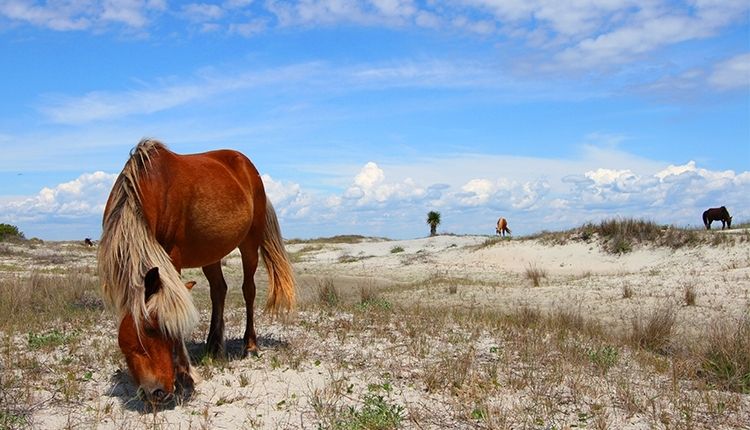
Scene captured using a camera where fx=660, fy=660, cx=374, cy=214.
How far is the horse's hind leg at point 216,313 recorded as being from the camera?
7.05 m

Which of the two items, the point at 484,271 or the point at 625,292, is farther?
the point at 484,271

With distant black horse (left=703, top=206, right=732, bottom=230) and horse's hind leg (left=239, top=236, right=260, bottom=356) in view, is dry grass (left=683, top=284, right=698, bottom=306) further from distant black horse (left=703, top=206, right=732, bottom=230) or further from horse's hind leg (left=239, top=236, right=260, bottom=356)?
distant black horse (left=703, top=206, right=732, bottom=230)

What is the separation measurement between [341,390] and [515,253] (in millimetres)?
20903

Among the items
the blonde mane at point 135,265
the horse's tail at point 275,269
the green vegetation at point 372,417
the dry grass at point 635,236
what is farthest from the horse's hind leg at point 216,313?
the dry grass at point 635,236

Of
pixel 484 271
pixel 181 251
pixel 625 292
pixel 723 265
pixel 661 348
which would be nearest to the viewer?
pixel 181 251

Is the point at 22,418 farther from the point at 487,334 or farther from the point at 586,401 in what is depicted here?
the point at 487,334

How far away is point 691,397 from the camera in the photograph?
220 inches

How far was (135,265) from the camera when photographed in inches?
199

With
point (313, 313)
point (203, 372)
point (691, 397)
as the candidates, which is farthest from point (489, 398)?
point (313, 313)

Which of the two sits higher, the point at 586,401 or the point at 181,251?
the point at 181,251

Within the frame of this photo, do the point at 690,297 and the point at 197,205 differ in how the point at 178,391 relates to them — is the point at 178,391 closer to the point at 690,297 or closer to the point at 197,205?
the point at 197,205

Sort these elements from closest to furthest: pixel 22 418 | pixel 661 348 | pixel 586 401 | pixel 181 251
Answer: pixel 22 418, pixel 586 401, pixel 181 251, pixel 661 348

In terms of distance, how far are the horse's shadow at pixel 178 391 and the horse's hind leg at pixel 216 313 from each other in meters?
0.09

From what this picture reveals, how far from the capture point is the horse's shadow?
5129mm
